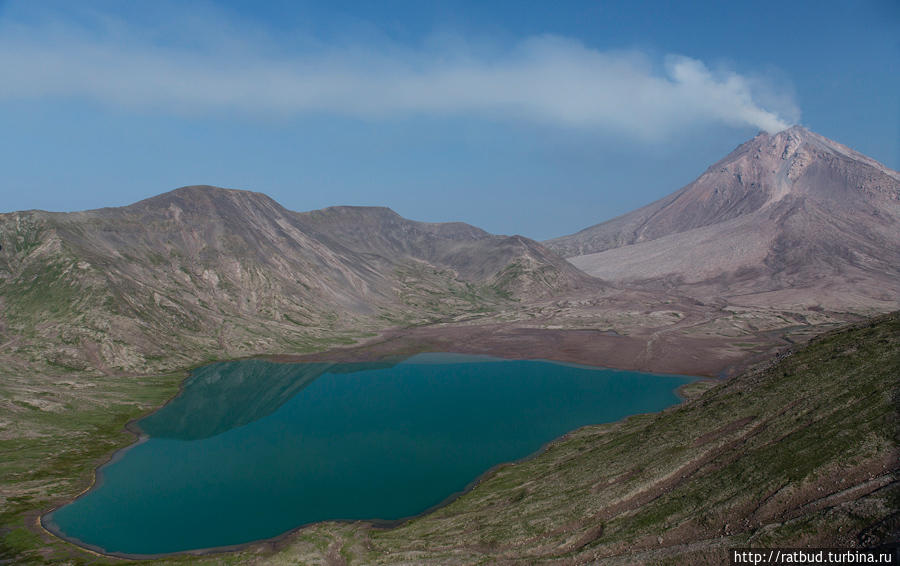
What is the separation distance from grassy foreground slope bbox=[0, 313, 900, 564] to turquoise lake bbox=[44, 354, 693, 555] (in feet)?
18.4

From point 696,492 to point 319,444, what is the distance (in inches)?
2549

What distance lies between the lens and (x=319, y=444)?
292 feet

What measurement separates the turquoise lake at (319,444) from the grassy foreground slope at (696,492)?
5.61m

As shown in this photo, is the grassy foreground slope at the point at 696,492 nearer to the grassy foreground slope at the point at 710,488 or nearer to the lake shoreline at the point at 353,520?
the grassy foreground slope at the point at 710,488

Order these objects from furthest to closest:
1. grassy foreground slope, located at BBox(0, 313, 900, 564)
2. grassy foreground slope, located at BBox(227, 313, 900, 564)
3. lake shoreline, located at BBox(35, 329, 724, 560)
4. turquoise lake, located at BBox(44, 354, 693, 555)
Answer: turquoise lake, located at BBox(44, 354, 693, 555) < lake shoreline, located at BBox(35, 329, 724, 560) < grassy foreground slope, located at BBox(0, 313, 900, 564) < grassy foreground slope, located at BBox(227, 313, 900, 564)

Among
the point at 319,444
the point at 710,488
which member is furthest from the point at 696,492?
the point at 319,444

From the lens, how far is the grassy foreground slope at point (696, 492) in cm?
3466

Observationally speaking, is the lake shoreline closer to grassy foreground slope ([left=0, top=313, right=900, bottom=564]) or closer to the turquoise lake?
the turquoise lake

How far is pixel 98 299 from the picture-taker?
152875mm

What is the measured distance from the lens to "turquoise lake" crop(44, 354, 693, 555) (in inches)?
2494

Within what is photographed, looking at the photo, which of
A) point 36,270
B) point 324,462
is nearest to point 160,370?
point 36,270

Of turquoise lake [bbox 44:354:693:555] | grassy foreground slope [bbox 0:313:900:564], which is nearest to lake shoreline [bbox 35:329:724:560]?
turquoise lake [bbox 44:354:693:555]

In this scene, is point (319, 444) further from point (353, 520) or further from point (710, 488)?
point (710, 488)

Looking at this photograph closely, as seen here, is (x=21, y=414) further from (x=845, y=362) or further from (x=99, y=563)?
(x=845, y=362)
